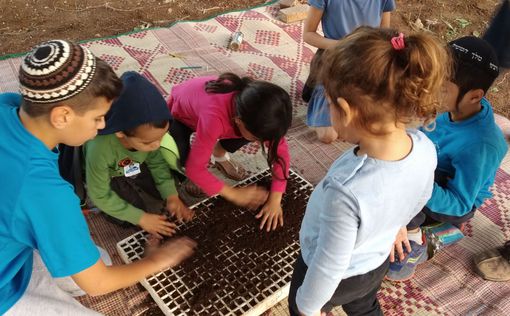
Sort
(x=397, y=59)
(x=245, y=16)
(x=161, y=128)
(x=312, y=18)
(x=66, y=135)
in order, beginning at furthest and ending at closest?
(x=245, y=16) → (x=312, y=18) → (x=161, y=128) → (x=66, y=135) → (x=397, y=59)

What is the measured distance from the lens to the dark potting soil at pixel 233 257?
61.6 inches

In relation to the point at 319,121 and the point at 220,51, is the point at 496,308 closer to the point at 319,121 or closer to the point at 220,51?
the point at 319,121

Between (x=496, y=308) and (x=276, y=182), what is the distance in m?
1.10

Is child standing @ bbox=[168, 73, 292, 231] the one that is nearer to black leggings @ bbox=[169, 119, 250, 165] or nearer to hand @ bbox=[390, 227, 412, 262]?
black leggings @ bbox=[169, 119, 250, 165]

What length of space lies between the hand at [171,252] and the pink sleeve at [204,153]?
0.89 ft

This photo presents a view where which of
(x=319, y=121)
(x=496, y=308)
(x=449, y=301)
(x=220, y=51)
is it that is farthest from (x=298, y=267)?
(x=220, y=51)

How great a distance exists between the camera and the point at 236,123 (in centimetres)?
172

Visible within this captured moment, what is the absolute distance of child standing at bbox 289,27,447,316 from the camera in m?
0.84

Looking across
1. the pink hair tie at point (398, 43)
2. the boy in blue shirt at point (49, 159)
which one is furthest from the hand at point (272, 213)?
the pink hair tie at point (398, 43)

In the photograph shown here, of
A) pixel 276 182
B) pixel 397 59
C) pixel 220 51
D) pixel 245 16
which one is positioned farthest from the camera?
pixel 245 16

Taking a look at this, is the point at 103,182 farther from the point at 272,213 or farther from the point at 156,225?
the point at 272,213

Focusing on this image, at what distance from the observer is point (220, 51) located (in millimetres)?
3383

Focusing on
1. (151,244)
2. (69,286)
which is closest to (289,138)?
(151,244)

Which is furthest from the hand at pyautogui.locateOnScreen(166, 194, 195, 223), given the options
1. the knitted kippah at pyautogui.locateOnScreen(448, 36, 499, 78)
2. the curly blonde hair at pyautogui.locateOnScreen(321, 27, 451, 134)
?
the knitted kippah at pyautogui.locateOnScreen(448, 36, 499, 78)
